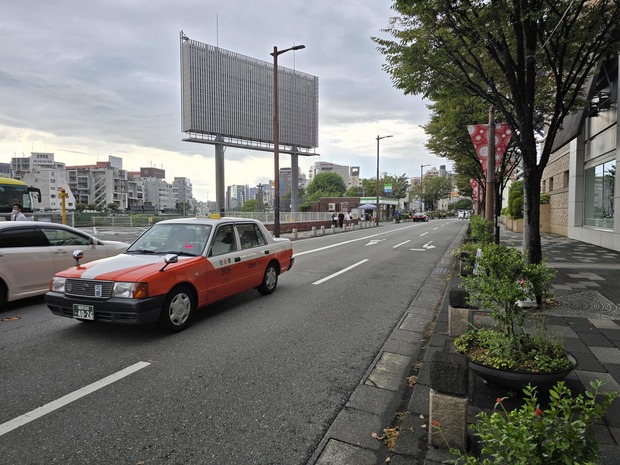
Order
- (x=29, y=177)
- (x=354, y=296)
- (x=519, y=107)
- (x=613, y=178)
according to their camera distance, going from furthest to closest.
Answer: (x=29, y=177) < (x=613, y=178) < (x=354, y=296) < (x=519, y=107)

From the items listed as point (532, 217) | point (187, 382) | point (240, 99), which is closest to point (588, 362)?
point (532, 217)

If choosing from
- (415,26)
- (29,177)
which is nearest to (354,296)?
(415,26)

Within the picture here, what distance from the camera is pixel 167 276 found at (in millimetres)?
4969

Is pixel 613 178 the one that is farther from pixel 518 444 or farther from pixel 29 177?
pixel 29 177

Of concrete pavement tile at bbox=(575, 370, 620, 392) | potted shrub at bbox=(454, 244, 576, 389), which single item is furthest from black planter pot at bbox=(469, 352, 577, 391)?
concrete pavement tile at bbox=(575, 370, 620, 392)

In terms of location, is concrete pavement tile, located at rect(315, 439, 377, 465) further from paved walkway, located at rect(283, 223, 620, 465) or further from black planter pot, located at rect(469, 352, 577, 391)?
black planter pot, located at rect(469, 352, 577, 391)

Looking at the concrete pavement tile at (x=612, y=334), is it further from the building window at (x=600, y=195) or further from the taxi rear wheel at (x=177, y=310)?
the building window at (x=600, y=195)

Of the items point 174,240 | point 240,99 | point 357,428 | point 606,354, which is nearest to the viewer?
point 357,428

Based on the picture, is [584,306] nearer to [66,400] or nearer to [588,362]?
[588,362]

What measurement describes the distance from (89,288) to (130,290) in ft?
2.07

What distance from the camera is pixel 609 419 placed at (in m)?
2.96

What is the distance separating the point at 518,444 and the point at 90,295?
490cm

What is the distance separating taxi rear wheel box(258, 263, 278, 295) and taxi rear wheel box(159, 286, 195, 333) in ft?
7.10

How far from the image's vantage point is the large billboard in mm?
52031
